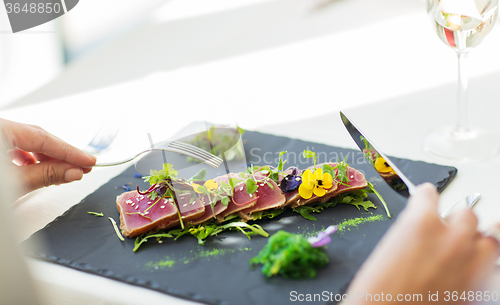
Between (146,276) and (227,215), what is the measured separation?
241 mm

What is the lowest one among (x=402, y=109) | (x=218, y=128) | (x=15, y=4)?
(x=402, y=109)

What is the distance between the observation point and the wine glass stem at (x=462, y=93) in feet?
4.24

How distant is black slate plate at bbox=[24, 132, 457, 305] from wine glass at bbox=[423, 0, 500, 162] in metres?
0.15

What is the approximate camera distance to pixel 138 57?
7.95 feet

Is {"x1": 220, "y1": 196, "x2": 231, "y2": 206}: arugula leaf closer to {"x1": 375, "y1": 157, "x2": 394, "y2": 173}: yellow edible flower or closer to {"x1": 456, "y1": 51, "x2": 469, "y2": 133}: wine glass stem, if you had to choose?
{"x1": 375, "y1": 157, "x2": 394, "y2": 173}: yellow edible flower

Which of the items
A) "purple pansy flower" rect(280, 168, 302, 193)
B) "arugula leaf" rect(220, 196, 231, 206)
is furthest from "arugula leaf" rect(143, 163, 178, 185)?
"purple pansy flower" rect(280, 168, 302, 193)

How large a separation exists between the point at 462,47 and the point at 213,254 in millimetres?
894

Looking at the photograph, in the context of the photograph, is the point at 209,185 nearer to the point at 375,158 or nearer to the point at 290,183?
the point at 290,183

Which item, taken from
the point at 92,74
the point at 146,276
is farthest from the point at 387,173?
the point at 92,74

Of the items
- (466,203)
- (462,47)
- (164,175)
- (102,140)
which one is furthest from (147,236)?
(462,47)

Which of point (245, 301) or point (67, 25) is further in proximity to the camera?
point (67, 25)

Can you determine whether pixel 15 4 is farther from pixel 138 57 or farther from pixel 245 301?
pixel 245 301

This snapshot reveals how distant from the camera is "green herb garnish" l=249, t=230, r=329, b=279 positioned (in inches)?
33.2

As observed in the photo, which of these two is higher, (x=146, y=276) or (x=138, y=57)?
(x=138, y=57)
